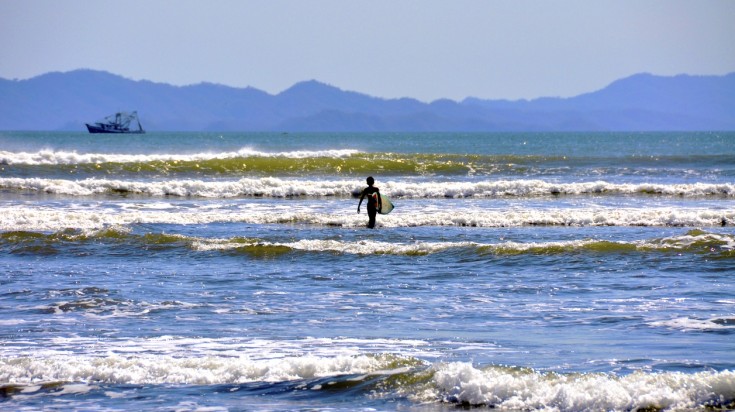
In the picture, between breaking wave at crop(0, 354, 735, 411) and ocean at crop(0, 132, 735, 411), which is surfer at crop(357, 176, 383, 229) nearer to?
ocean at crop(0, 132, 735, 411)

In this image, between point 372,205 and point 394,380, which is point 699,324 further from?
point 372,205

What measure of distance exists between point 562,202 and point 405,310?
19131mm

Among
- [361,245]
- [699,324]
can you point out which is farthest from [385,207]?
[699,324]

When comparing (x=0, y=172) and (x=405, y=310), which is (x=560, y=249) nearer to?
(x=405, y=310)

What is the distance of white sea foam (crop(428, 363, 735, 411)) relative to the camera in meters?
8.73

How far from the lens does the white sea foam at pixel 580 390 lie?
873 centimetres

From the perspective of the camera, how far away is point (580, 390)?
8914 mm

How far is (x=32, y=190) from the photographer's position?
36562mm

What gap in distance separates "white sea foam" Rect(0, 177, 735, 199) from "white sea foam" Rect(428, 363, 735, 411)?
25178 mm

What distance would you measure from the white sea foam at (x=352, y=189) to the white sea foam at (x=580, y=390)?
25.2 m

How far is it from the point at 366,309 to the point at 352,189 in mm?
23019

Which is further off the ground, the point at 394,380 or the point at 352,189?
the point at 394,380

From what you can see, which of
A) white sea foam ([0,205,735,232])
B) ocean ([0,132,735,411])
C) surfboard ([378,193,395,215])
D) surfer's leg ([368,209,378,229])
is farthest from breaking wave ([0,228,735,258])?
surfboard ([378,193,395,215])

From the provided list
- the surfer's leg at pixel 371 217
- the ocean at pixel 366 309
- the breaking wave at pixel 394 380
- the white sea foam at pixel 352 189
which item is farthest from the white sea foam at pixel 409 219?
the breaking wave at pixel 394 380
